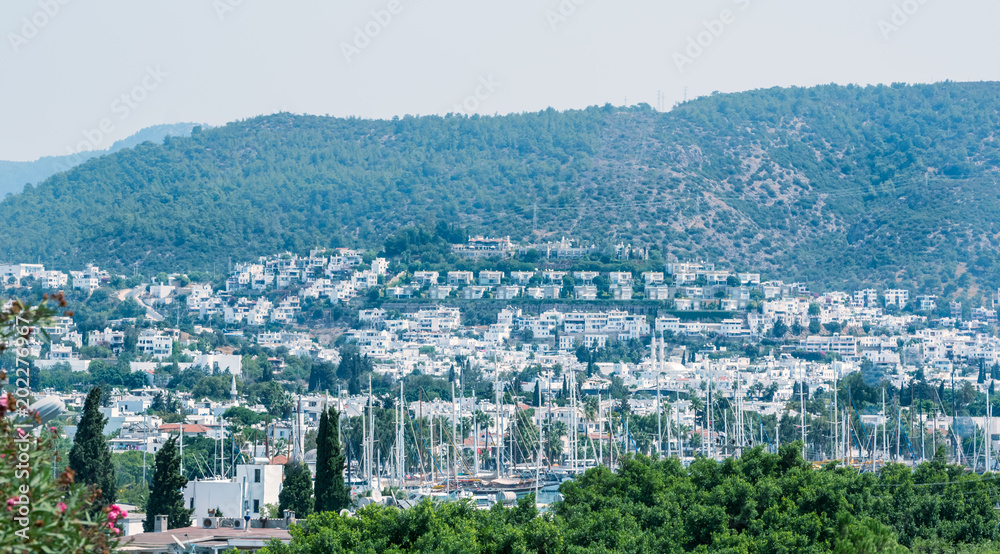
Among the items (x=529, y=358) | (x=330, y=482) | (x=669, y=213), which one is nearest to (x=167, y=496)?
(x=330, y=482)

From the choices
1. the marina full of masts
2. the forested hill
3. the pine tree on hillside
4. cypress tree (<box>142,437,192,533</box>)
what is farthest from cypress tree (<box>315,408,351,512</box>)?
the forested hill

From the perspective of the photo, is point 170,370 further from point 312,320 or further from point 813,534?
point 813,534

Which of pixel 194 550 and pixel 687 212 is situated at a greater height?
pixel 687 212

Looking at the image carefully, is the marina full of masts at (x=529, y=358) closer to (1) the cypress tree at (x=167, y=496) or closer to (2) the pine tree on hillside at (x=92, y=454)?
(1) the cypress tree at (x=167, y=496)

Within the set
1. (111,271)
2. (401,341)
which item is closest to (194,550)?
(401,341)

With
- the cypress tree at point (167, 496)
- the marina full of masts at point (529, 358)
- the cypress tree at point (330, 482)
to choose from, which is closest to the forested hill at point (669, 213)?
the marina full of masts at point (529, 358)

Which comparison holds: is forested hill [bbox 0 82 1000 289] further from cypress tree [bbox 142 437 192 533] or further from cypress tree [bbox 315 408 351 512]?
cypress tree [bbox 142 437 192 533]
